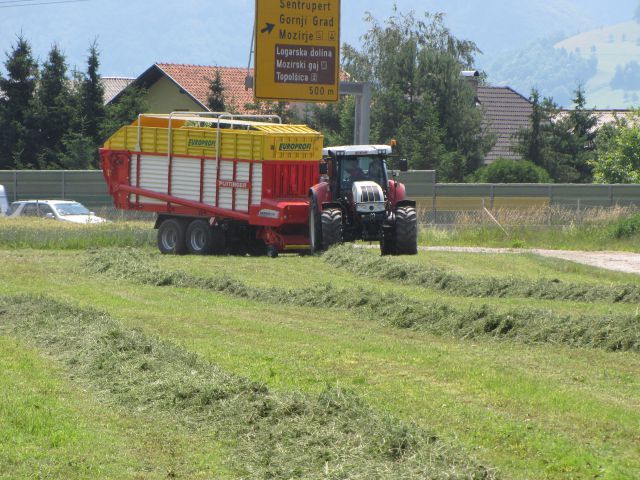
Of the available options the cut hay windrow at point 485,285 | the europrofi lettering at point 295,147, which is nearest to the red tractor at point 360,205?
the europrofi lettering at point 295,147

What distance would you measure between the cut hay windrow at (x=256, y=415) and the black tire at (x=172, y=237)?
15.8m

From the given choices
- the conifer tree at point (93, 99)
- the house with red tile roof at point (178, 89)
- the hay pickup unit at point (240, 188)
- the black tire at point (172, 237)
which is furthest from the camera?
the house with red tile roof at point (178, 89)

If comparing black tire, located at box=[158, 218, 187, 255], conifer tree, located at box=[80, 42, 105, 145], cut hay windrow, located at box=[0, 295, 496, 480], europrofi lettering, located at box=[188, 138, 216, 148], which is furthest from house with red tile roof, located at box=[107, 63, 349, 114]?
cut hay windrow, located at box=[0, 295, 496, 480]

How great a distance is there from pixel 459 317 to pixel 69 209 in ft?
91.5

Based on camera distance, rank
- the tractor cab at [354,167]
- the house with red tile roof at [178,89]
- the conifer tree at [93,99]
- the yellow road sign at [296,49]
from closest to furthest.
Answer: the tractor cab at [354,167]
the yellow road sign at [296,49]
the conifer tree at [93,99]
the house with red tile roof at [178,89]

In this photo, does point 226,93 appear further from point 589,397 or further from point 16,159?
point 589,397

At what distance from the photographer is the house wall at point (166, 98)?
205 ft

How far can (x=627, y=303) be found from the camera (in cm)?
1748

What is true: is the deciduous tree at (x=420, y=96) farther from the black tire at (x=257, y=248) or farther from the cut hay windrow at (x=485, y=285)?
the cut hay windrow at (x=485, y=285)

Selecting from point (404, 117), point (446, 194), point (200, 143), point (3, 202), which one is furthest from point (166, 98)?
point (200, 143)

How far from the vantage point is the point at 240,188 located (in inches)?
1098

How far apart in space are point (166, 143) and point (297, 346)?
16.6 meters

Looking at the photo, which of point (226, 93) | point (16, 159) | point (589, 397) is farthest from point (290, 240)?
point (226, 93)

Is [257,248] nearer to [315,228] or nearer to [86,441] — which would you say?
[315,228]
